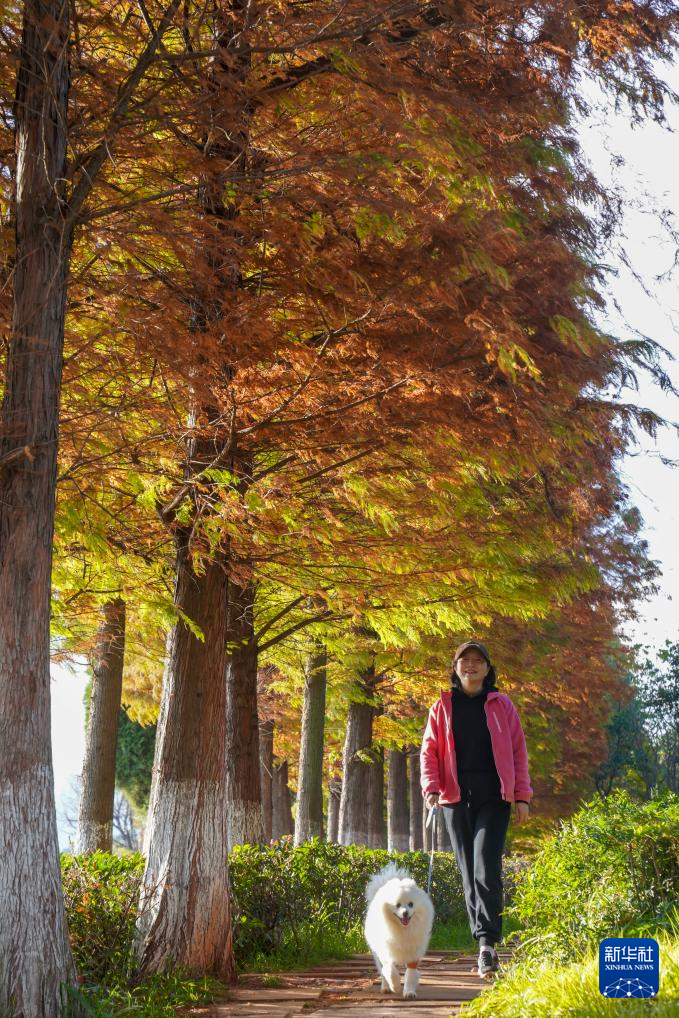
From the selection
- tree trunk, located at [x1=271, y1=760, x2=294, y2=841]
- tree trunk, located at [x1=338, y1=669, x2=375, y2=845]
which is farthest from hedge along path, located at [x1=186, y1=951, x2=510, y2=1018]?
tree trunk, located at [x1=271, y1=760, x2=294, y2=841]

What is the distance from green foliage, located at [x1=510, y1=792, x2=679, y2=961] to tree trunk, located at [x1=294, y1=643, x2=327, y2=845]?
12.0 meters

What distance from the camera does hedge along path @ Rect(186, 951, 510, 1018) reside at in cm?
679

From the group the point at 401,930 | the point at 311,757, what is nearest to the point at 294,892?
the point at 401,930

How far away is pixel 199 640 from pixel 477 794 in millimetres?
2744

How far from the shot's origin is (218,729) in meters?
8.71

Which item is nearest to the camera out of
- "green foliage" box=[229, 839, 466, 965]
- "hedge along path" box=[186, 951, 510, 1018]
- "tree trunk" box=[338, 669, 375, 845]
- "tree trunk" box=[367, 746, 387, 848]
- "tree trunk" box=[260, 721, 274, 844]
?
"hedge along path" box=[186, 951, 510, 1018]

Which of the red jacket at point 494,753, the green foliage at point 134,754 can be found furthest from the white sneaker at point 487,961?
the green foliage at point 134,754

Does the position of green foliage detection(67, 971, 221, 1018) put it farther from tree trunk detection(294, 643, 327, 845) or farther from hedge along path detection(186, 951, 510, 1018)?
tree trunk detection(294, 643, 327, 845)

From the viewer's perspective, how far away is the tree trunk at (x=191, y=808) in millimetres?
8141

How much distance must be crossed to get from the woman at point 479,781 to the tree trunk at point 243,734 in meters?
6.45

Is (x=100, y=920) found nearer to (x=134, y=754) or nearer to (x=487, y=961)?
(x=487, y=961)

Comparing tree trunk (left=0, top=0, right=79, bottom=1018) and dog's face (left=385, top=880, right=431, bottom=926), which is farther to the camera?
dog's face (left=385, top=880, right=431, bottom=926)

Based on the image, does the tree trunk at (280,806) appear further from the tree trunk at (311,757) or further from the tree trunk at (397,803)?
the tree trunk at (311,757)

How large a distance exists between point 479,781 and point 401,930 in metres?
1.30
